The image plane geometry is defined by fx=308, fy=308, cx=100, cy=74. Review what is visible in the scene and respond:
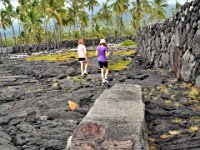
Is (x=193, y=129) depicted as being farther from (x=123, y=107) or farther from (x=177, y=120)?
(x=123, y=107)

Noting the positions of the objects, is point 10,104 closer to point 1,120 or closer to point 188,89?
point 1,120

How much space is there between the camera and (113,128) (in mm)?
6211

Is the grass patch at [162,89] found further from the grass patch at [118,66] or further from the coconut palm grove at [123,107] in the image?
the grass patch at [118,66]

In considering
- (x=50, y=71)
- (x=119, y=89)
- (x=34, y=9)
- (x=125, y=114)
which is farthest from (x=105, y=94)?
(x=34, y=9)

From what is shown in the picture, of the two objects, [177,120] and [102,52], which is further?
[102,52]

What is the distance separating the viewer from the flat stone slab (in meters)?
5.52

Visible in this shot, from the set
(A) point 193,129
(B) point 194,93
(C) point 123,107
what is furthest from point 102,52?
(A) point 193,129

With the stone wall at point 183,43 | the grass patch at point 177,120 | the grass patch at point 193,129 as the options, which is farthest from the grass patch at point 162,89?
the grass patch at point 193,129

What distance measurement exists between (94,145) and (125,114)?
6.29 ft

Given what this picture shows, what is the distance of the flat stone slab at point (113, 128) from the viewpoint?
18.1 feet

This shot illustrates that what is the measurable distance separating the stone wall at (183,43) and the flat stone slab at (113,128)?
10.7ft

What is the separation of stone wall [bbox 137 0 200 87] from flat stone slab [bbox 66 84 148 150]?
3274 millimetres

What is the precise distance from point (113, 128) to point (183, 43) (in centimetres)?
700

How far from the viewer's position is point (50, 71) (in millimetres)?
21906
